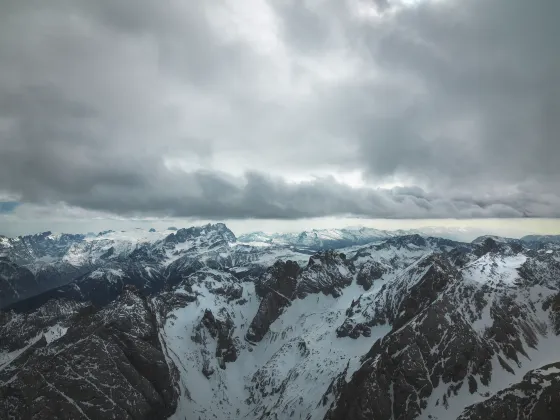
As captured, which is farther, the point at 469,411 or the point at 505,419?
the point at 469,411

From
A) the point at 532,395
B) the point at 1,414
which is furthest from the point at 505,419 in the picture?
the point at 1,414

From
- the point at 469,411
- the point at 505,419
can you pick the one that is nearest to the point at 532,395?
the point at 505,419

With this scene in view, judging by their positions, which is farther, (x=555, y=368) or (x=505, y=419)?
(x=555, y=368)

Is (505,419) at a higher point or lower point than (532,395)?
lower

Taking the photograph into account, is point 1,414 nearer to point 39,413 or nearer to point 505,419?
point 39,413

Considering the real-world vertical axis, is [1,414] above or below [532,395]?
below

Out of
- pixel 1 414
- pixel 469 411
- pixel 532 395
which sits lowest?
pixel 1 414

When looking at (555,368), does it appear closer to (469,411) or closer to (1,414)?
(469,411)
